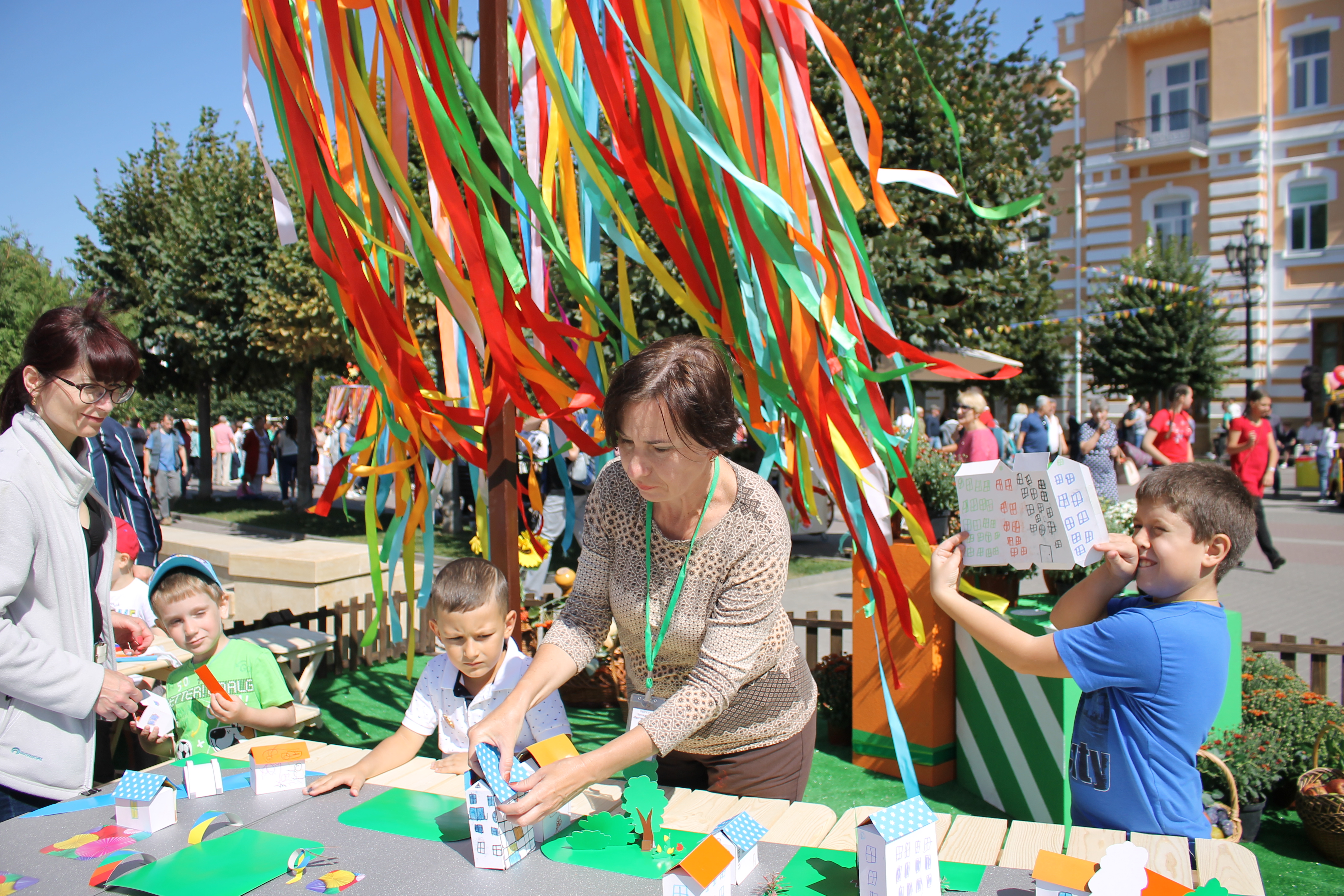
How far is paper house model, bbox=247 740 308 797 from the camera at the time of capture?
78.7 inches

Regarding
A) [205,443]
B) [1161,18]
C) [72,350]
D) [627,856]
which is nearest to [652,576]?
[627,856]

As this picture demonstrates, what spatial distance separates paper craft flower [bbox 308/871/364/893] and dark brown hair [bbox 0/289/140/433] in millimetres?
1451

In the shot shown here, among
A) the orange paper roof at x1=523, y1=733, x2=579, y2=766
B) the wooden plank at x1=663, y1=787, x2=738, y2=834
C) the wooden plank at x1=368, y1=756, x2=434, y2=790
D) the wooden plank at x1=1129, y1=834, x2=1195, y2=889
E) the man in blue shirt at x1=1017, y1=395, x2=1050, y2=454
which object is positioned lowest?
the wooden plank at x1=368, y1=756, x2=434, y2=790

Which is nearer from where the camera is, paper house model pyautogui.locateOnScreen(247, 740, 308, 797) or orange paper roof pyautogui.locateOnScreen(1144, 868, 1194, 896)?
orange paper roof pyautogui.locateOnScreen(1144, 868, 1194, 896)

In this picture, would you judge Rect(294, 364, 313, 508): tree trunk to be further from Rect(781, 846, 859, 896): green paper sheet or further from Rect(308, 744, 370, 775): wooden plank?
Rect(781, 846, 859, 896): green paper sheet

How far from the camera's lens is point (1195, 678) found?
1.86 m

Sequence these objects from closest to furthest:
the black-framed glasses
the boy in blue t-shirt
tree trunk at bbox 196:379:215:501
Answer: the boy in blue t-shirt, the black-framed glasses, tree trunk at bbox 196:379:215:501

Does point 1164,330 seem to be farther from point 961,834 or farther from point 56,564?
point 56,564

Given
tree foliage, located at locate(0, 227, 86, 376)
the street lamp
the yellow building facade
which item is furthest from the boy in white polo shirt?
the yellow building facade

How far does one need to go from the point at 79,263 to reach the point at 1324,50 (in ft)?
93.0

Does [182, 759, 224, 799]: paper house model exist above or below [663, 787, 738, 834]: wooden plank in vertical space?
above

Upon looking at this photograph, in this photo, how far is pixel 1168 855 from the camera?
5.16ft

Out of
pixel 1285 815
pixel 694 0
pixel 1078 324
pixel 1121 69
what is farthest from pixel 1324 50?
pixel 694 0

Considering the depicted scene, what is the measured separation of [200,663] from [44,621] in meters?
0.97
